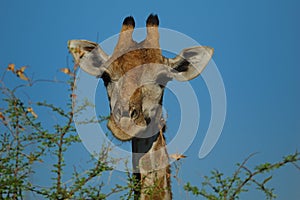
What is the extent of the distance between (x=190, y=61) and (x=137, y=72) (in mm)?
836

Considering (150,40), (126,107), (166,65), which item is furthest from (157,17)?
(126,107)

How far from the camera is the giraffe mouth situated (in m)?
5.54

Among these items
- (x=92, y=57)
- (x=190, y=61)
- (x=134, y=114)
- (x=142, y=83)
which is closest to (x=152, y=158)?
(x=134, y=114)

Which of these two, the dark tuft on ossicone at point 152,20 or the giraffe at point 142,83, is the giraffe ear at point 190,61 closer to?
the giraffe at point 142,83

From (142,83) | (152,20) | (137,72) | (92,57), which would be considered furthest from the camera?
(152,20)

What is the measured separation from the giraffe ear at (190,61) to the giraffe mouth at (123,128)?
4.63ft

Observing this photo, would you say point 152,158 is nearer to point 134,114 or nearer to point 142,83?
point 134,114

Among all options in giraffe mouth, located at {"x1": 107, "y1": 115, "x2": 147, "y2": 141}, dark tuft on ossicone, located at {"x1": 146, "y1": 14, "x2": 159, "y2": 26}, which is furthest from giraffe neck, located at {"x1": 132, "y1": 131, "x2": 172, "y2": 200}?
dark tuft on ossicone, located at {"x1": 146, "y1": 14, "x2": 159, "y2": 26}

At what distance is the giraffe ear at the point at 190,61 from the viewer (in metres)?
6.82

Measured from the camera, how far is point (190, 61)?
6.85m

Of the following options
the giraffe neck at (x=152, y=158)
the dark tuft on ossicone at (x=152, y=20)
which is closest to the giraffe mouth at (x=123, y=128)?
the giraffe neck at (x=152, y=158)

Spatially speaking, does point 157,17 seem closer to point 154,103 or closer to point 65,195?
point 154,103

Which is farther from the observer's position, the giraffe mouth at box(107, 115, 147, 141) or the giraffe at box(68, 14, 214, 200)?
the giraffe at box(68, 14, 214, 200)

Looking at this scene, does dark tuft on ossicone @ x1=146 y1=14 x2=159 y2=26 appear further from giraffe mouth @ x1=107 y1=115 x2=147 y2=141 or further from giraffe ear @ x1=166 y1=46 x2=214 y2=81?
giraffe mouth @ x1=107 y1=115 x2=147 y2=141
